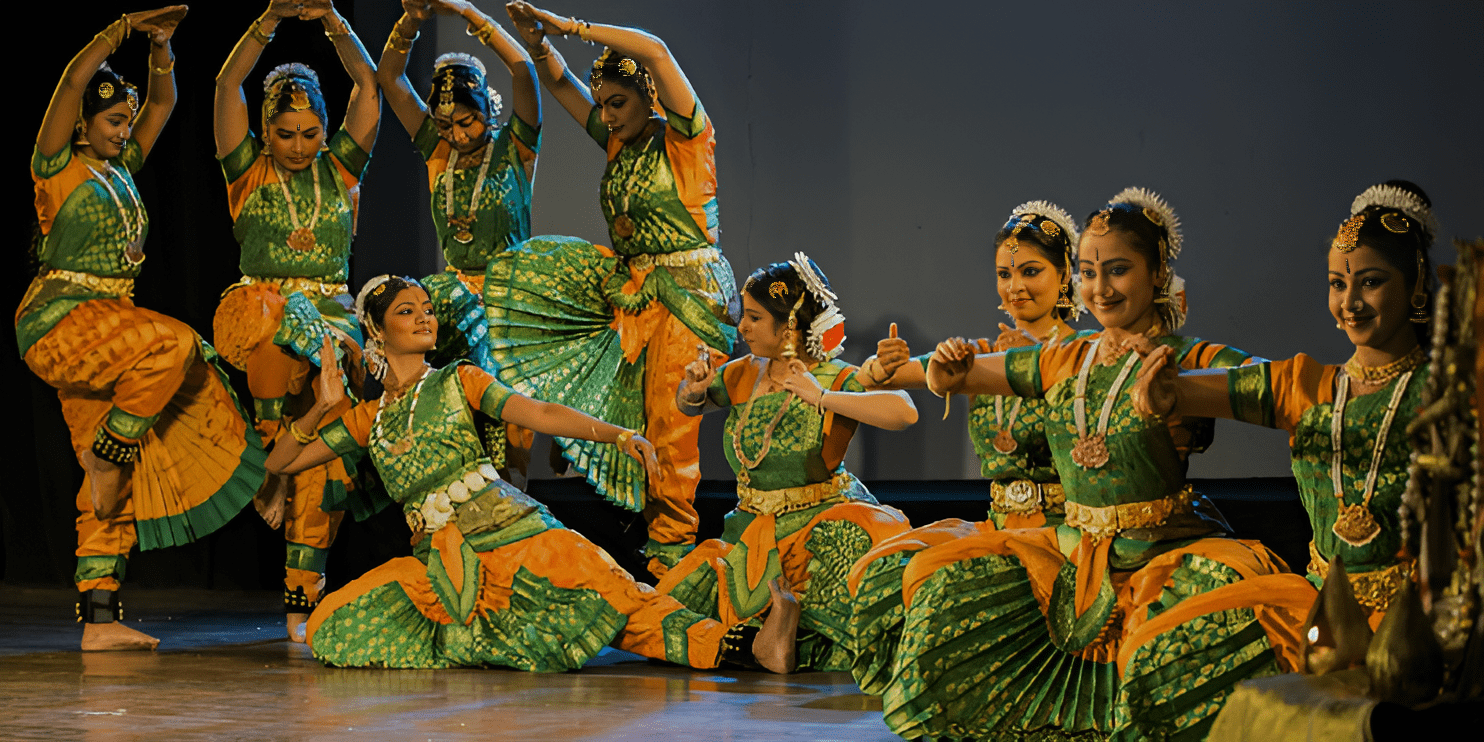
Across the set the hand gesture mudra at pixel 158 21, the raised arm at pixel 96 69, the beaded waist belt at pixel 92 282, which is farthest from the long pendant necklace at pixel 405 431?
the hand gesture mudra at pixel 158 21

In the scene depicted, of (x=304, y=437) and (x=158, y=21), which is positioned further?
(x=158, y=21)

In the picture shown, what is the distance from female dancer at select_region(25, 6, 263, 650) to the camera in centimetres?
437

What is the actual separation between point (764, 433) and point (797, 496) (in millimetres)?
181

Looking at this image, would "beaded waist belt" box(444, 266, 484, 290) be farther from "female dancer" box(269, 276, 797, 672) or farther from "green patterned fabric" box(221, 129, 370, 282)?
"female dancer" box(269, 276, 797, 672)

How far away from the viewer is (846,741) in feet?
9.43

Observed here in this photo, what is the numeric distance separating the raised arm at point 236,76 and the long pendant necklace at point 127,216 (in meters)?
0.29

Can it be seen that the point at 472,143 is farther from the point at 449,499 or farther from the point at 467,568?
the point at 467,568

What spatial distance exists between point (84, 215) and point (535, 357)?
52.7 inches

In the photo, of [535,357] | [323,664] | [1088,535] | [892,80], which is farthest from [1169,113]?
[323,664]

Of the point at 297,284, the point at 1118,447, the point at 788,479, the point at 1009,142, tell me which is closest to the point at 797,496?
the point at 788,479

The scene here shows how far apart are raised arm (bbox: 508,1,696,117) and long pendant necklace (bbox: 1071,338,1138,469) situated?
194 cm

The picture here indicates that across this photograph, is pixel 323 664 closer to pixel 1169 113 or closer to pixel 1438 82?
pixel 1169 113

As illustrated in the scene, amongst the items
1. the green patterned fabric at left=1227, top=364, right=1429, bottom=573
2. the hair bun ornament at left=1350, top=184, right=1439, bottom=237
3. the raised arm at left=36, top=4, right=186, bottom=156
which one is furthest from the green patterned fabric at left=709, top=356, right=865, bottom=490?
the raised arm at left=36, top=4, right=186, bottom=156

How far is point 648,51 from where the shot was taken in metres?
4.43
